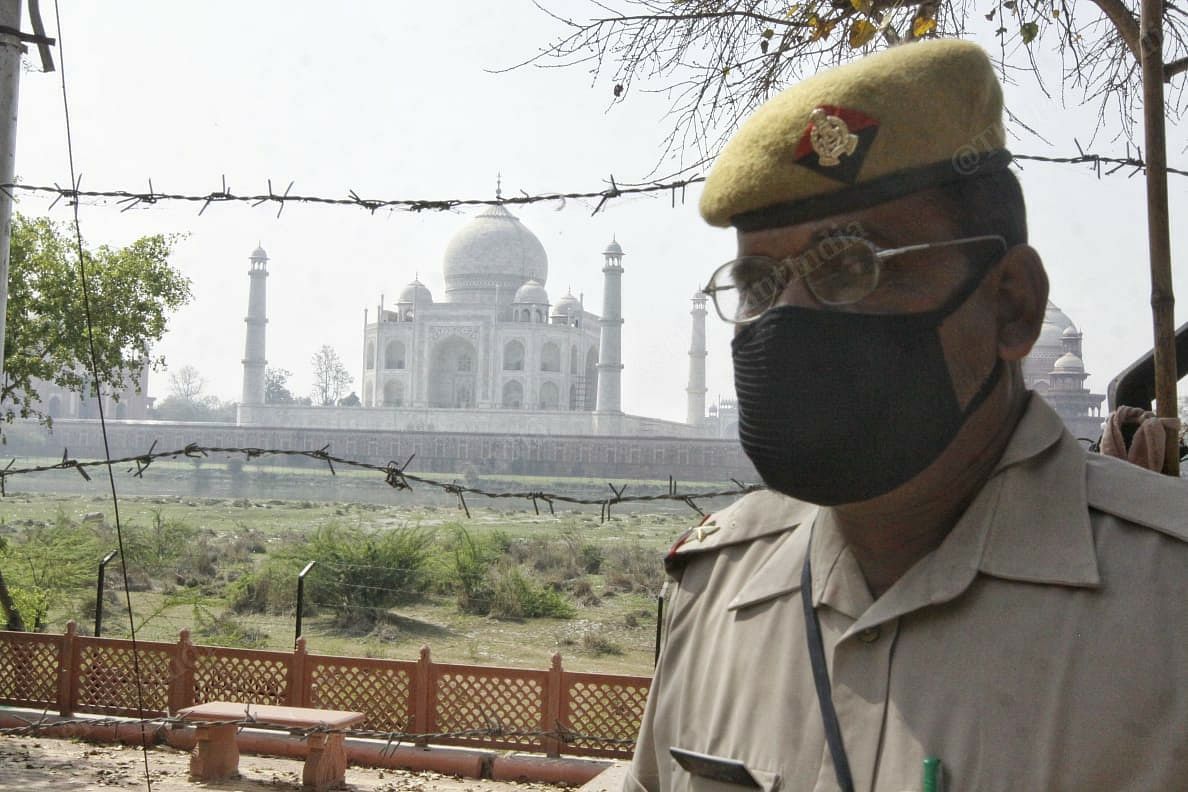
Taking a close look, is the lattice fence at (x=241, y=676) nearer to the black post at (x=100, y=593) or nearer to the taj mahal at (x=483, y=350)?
the black post at (x=100, y=593)

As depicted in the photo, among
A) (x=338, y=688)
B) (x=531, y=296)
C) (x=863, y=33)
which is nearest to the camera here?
(x=863, y=33)

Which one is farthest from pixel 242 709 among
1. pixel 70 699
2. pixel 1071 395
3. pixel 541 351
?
pixel 541 351

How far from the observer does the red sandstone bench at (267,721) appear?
5.00 metres

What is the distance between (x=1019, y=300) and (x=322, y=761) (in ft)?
15.7

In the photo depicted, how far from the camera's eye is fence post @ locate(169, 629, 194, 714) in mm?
5773

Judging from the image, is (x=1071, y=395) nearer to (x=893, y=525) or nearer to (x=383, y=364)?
(x=893, y=525)

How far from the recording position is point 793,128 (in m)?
0.85

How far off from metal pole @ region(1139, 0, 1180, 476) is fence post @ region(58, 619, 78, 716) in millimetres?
5757

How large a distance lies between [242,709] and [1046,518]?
5.05 metres

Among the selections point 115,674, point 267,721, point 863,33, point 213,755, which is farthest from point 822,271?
point 115,674

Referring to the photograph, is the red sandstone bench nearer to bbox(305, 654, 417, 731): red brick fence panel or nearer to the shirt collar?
bbox(305, 654, 417, 731): red brick fence panel

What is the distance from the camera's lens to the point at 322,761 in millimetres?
5020

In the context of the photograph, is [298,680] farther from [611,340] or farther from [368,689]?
[611,340]

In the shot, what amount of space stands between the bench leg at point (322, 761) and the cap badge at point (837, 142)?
4.67 meters
